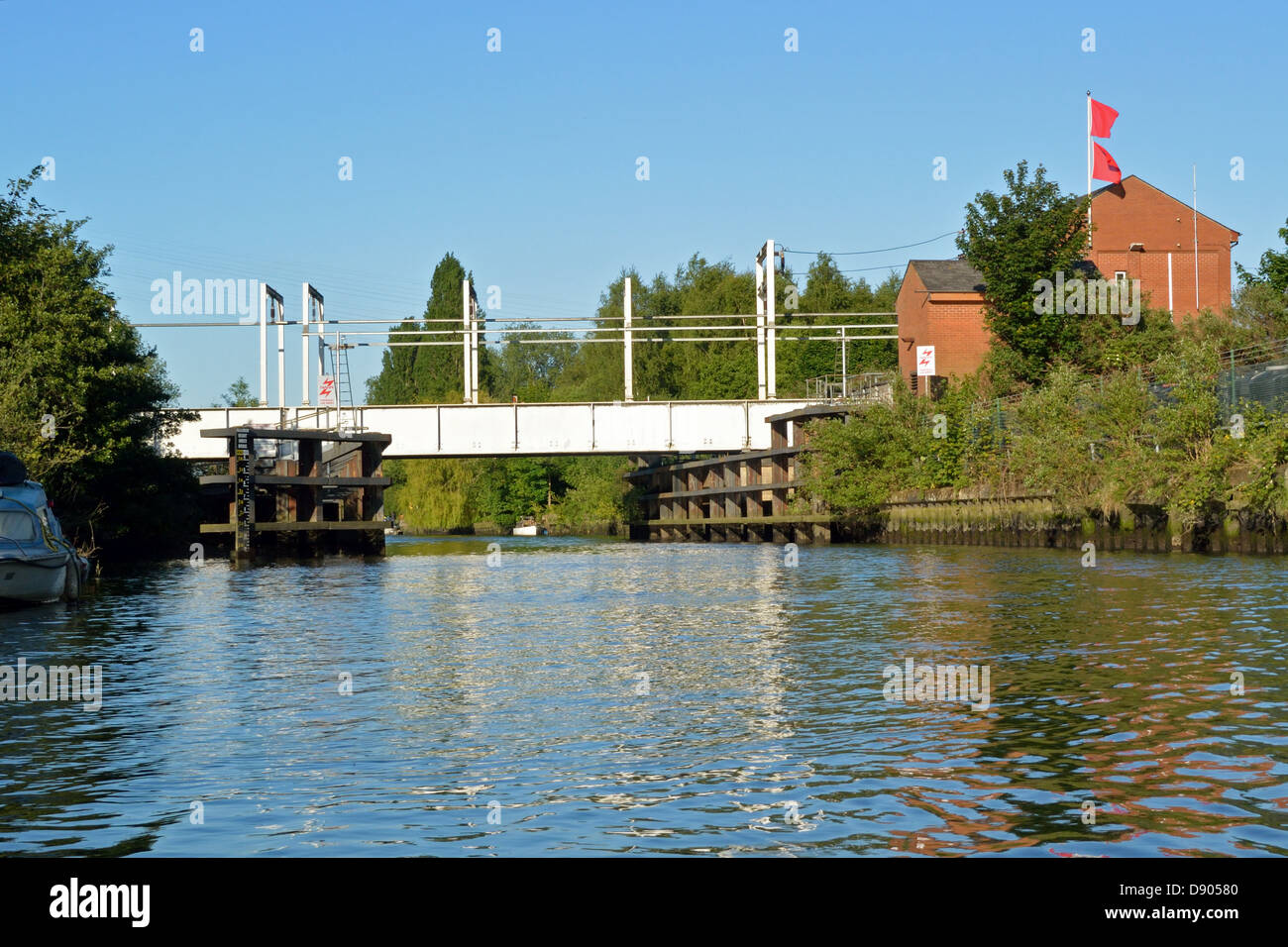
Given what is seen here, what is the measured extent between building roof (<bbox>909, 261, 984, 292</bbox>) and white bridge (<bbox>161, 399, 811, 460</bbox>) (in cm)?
811

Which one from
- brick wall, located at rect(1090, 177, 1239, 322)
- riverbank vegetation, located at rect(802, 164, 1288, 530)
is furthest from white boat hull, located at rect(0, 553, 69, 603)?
brick wall, located at rect(1090, 177, 1239, 322)

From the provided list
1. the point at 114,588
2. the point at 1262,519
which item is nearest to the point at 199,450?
the point at 114,588

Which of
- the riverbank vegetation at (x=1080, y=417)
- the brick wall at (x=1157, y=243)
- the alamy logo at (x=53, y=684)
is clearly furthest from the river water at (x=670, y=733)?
the brick wall at (x=1157, y=243)

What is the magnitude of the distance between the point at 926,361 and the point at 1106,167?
12.6 meters

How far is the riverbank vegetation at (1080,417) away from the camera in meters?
33.3

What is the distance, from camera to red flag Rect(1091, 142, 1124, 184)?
63.2 metres

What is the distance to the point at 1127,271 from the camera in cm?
6431

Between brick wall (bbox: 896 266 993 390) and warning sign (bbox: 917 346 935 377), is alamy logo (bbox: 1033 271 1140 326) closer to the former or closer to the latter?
brick wall (bbox: 896 266 993 390)

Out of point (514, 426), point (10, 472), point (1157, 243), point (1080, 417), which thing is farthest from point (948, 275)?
point (10, 472)

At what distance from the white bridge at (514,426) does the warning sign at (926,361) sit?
622 centimetres
